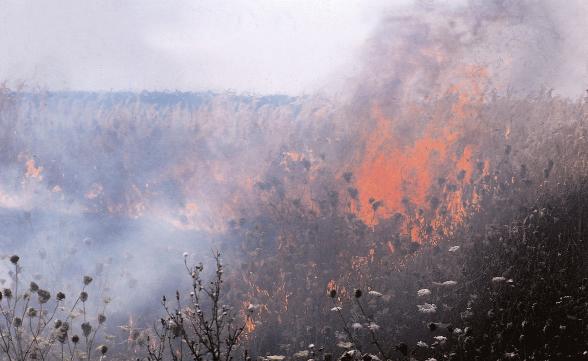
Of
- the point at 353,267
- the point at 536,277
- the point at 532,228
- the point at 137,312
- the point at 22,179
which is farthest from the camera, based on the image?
the point at 22,179

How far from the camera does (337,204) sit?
30.0 feet

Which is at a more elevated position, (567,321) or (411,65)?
(411,65)

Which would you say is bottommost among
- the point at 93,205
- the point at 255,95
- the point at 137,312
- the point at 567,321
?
the point at 137,312

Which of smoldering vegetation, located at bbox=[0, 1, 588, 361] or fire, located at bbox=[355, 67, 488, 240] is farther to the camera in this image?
fire, located at bbox=[355, 67, 488, 240]

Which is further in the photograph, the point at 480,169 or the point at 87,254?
the point at 87,254

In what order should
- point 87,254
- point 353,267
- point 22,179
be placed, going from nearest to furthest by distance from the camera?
point 353,267, point 87,254, point 22,179

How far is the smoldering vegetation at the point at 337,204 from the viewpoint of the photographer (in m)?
6.52

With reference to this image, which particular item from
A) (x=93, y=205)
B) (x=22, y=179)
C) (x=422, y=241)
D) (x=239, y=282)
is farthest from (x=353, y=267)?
(x=22, y=179)

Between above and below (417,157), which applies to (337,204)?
below

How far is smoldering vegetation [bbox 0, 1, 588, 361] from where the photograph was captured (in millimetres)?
6523

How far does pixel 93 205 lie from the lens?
11.6 meters

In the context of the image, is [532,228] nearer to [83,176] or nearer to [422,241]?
[422,241]

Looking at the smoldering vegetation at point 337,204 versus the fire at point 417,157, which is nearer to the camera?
the smoldering vegetation at point 337,204

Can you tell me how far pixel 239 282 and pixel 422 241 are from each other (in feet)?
10.6
